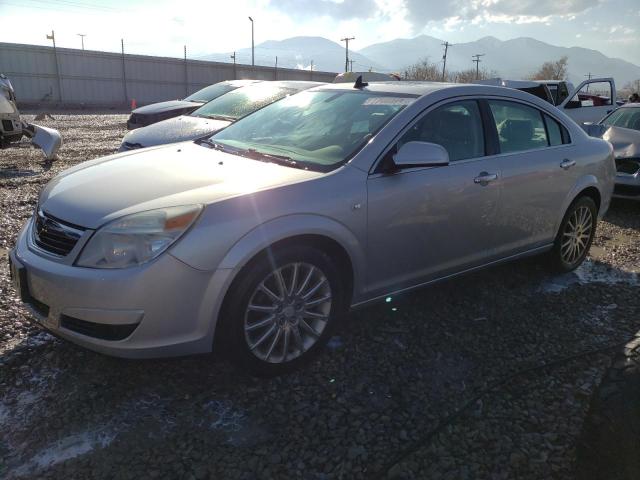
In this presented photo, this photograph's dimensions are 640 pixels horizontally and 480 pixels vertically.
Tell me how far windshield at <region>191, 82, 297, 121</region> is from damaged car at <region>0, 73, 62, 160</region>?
3.12m

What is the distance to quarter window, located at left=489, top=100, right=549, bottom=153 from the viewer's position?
381 centimetres

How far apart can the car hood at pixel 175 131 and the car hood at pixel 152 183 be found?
3.42 meters

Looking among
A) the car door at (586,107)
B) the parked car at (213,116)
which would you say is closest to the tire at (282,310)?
the parked car at (213,116)

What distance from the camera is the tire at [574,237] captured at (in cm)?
443

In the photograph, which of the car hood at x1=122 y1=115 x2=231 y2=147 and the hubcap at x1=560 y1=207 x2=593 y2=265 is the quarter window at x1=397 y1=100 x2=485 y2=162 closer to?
the hubcap at x1=560 y1=207 x2=593 y2=265

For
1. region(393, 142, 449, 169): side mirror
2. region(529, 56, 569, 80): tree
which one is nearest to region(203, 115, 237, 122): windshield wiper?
region(393, 142, 449, 169): side mirror

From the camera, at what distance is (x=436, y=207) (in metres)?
3.27

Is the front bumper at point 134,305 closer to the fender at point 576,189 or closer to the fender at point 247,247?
the fender at point 247,247

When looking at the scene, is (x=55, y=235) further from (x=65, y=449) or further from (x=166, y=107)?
(x=166, y=107)

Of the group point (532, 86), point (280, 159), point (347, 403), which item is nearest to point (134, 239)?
point (280, 159)

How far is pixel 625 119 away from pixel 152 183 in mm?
8175

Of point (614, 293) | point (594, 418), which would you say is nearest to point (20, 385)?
point (594, 418)

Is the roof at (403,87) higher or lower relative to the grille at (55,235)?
higher

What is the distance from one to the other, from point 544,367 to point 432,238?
1.01m
